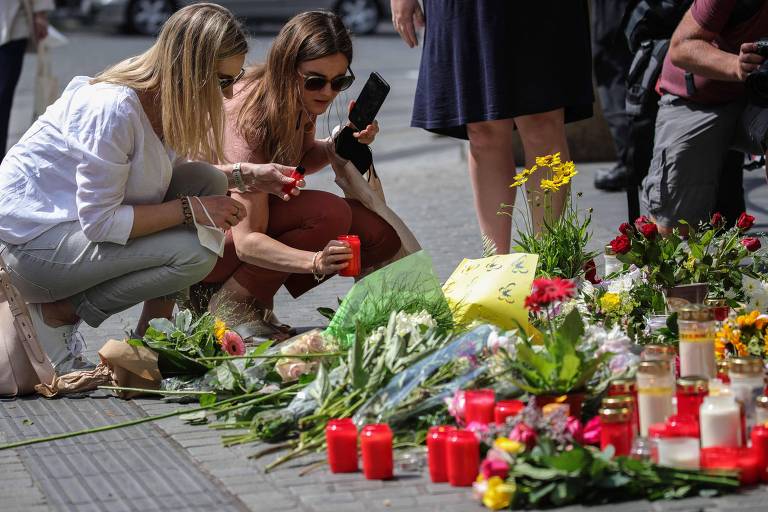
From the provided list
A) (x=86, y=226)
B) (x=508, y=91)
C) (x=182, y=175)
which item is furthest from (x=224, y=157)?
(x=508, y=91)

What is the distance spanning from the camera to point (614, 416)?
3.08 m

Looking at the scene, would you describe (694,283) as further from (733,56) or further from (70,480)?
(70,480)

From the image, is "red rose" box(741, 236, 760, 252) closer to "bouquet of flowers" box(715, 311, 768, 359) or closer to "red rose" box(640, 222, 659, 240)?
"red rose" box(640, 222, 659, 240)

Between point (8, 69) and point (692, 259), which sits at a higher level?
point (8, 69)

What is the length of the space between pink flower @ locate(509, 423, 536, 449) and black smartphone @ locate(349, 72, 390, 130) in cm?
195

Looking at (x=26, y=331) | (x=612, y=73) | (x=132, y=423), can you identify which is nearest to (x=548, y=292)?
(x=132, y=423)

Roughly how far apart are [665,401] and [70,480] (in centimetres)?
147

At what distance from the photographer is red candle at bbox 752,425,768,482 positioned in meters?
3.04

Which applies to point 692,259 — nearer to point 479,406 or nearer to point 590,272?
point 590,272

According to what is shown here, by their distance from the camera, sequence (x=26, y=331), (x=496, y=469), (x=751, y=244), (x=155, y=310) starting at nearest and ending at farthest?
(x=496, y=469)
(x=26, y=331)
(x=751, y=244)
(x=155, y=310)

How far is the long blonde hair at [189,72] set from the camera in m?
4.20

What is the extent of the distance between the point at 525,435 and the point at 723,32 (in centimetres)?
265

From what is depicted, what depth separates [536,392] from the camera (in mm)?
3264

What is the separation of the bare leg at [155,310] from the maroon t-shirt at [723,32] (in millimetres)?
2202
